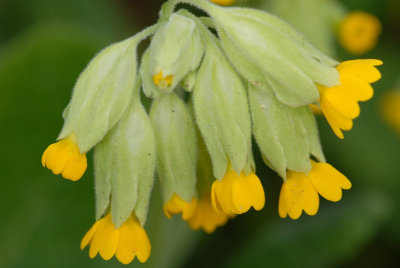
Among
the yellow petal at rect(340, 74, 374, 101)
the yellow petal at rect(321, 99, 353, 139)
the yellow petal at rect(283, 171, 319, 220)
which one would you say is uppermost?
the yellow petal at rect(340, 74, 374, 101)

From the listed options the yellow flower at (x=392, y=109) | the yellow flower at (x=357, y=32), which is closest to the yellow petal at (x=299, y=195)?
the yellow flower at (x=357, y=32)

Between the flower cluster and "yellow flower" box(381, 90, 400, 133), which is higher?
the flower cluster

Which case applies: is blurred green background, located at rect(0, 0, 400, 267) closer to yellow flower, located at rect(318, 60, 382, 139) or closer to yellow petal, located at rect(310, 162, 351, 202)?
yellow petal, located at rect(310, 162, 351, 202)

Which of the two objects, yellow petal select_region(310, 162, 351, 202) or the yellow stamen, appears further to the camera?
yellow petal select_region(310, 162, 351, 202)

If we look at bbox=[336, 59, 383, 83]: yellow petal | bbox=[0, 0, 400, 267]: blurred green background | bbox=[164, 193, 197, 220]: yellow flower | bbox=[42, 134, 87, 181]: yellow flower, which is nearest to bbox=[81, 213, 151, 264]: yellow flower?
bbox=[164, 193, 197, 220]: yellow flower

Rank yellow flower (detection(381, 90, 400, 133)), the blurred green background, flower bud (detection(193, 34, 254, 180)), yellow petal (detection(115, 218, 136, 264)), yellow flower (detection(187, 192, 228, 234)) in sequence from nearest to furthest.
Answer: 1. flower bud (detection(193, 34, 254, 180))
2. yellow petal (detection(115, 218, 136, 264))
3. yellow flower (detection(187, 192, 228, 234))
4. the blurred green background
5. yellow flower (detection(381, 90, 400, 133))

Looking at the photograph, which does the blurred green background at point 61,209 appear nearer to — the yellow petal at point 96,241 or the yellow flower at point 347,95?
the yellow petal at point 96,241

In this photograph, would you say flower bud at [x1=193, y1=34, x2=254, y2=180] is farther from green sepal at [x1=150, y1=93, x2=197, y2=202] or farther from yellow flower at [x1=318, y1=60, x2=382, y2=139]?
yellow flower at [x1=318, y1=60, x2=382, y2=139]

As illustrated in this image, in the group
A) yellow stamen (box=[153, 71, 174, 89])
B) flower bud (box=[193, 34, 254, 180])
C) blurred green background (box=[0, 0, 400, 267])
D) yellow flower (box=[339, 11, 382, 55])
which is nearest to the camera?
yellow stamen (box=[153, 71, 174, 89])

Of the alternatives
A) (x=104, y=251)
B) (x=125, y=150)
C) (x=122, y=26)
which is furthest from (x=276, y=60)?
(x=122, y=26)
